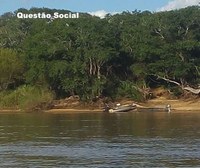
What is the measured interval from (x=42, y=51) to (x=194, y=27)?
20.5m

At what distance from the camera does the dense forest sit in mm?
83688

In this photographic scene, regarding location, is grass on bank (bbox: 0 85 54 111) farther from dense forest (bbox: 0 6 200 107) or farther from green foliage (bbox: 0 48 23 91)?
green foliage (bbox: 0 48 23 91)

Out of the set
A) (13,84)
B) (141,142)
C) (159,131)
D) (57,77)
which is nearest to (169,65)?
(57,77)

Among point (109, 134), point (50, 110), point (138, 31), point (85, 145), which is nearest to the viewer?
point (85, 145)

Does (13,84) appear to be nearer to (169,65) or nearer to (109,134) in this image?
(169,65)

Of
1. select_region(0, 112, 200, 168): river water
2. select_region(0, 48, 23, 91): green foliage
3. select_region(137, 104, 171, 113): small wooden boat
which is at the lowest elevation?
select_region(0, 112, 200, 168): river water

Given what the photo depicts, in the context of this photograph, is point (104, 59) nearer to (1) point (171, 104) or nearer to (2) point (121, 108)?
(2) point (121, 108)

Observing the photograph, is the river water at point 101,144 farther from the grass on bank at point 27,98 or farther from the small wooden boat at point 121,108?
the grass on bank at point 27,98

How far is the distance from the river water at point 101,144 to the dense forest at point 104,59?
24551mm

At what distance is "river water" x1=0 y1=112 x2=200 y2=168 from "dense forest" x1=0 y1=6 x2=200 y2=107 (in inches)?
967

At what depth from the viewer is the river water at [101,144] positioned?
103 feet

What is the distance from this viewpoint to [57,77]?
84.8 meters

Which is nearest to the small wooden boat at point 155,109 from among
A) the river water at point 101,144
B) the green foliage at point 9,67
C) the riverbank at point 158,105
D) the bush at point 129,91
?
the riverbank at point 158,105

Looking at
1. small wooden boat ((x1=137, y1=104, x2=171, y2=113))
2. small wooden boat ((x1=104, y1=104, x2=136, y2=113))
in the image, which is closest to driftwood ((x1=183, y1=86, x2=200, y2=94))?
small wooden boat ((x1=137, y1=104, x2=171, y2=113))
